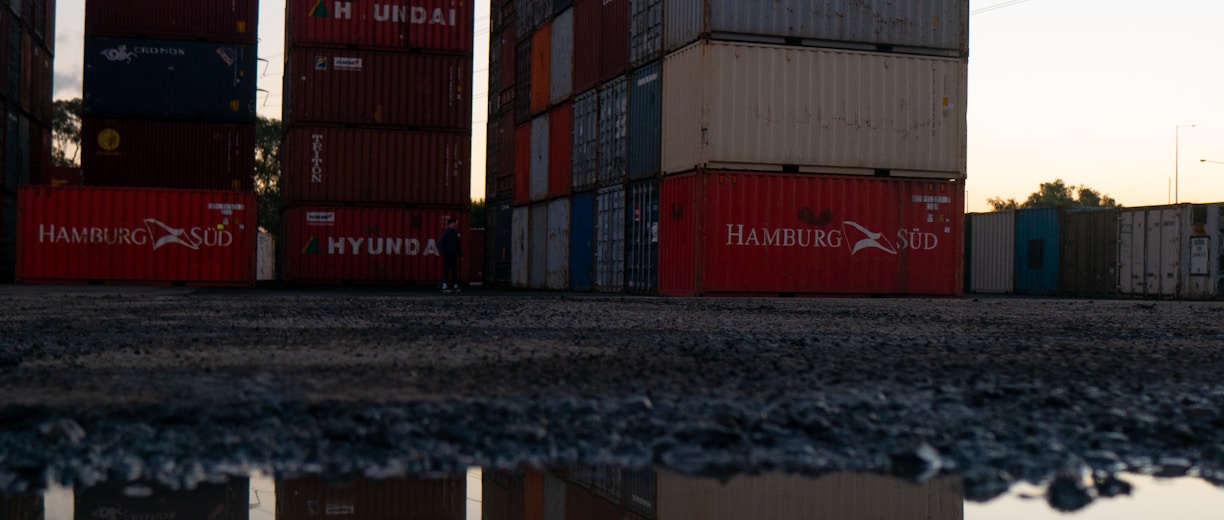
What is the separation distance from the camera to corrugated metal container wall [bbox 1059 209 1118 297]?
111ft

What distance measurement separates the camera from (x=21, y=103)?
98.1 feet

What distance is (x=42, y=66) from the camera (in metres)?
32.7

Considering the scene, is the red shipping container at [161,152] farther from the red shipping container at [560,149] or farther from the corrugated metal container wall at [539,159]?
the red shipping container at [560,149]

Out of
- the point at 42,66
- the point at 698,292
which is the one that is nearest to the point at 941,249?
the point at 698,292

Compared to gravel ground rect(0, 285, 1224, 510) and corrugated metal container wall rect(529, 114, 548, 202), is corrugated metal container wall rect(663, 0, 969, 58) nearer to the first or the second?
corrugated metal container wall rect(529, 114, 548, 202)

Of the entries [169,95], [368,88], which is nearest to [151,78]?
[169,95]

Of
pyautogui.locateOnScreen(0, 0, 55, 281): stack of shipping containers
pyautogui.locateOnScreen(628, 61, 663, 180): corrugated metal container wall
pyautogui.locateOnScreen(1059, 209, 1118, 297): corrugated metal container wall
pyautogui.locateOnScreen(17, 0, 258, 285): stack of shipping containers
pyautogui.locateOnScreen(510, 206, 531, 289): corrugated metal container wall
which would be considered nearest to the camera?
pyautogui.locateOnScreen(628, 61, 663, 180): corrugated metal container wall

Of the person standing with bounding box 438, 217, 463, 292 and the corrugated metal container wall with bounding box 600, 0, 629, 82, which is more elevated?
the corrugated metal container wall with bounding box 600, 0, 629, 82

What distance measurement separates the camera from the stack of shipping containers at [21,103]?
91.2 feet

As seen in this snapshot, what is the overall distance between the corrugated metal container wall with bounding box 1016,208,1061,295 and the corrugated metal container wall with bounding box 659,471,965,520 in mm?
34587

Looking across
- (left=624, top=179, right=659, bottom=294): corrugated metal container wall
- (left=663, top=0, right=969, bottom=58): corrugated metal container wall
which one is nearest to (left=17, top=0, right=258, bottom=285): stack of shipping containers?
(left=624, top=179, right=659, bottom=294): corrugated metal container wall

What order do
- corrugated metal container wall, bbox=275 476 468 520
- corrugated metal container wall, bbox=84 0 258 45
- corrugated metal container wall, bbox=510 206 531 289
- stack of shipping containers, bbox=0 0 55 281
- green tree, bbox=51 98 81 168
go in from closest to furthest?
1. corrugated metal container wall, bbox=275 476 468 520
2. stack of shipping containers, bbox=0 0 55 281
3. corrugated metal container wall, bbox=84 0 258 45
4. corrugated metal container wall, bbox=510 206 531 289
5. green tree, bbox=51 98 81 168

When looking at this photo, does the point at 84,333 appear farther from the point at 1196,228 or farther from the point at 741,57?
the point at 1196,228

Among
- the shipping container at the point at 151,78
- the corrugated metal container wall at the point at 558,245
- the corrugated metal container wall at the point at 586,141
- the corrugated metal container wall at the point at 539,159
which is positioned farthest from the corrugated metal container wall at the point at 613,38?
the shipping container at the point at 151,78
